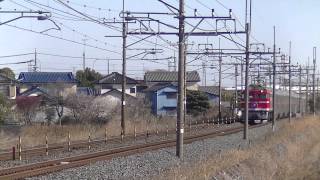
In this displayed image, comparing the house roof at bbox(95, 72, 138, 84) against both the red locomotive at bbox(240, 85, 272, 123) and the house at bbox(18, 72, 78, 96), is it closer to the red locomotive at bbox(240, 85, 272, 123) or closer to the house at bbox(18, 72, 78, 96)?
the house at bbox(18, 72, 78, 96)

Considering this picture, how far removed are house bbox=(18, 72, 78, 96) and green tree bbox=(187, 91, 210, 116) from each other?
53.6 ft

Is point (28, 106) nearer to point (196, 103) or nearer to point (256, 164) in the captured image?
point (196, 103)

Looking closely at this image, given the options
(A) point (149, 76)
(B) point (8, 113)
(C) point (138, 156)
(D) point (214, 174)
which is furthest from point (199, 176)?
(A) point (149, 76)

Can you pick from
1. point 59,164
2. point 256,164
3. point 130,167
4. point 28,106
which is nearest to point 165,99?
point 28,106

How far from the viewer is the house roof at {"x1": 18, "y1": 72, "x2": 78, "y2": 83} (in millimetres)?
86919

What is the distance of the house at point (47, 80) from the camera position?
81375mm

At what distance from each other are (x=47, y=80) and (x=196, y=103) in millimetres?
26369

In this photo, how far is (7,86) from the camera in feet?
246

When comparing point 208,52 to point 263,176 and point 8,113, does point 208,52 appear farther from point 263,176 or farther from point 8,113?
point 263,176

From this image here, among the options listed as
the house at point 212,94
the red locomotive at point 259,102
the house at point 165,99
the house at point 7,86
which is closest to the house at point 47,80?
the house at point 7,86

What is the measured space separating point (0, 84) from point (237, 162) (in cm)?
5118

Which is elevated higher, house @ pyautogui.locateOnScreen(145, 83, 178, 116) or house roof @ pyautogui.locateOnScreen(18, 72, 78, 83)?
house roof @ pyautogui.locateOnScreen(18, 72, 78, 83)

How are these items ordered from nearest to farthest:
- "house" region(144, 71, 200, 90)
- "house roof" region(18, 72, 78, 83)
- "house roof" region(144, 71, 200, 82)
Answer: "house roof" region(18, 72, 78, 83)
"house" region(144, 71, 200, 90)
"house roof" region(144, 71, 200, 82)

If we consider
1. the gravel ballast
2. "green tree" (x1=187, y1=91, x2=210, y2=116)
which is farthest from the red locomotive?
the gravel ballast
